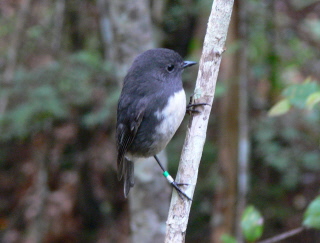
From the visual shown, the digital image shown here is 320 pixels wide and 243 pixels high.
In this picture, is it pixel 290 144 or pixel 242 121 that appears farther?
pixel 290 144

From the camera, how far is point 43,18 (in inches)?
237

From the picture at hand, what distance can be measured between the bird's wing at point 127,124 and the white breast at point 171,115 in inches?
5.1

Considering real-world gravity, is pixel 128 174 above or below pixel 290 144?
below

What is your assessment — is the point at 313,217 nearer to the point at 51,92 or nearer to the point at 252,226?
the point at 252,226

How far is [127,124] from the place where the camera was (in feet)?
10.0

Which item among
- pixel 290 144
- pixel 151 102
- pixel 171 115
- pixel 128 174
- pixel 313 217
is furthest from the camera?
pixel 290 144

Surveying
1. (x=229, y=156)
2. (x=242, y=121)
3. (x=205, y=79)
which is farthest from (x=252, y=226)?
(x=242, y=121)

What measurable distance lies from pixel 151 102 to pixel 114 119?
7.82ft

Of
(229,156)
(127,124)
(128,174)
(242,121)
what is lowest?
(128,174)

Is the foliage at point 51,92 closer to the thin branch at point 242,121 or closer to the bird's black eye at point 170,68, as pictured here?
the thin branch at point 242,121

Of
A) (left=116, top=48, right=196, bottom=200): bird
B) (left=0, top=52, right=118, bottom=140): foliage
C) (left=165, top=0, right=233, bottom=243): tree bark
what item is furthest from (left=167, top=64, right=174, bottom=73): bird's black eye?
(left=0, top=52, right=118, bottom=140): foliage

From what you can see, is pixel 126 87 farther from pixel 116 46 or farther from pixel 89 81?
pixel 89 81

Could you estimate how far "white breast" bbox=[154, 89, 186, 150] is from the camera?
2.72 meters

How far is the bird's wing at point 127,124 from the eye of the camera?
2.95 m
